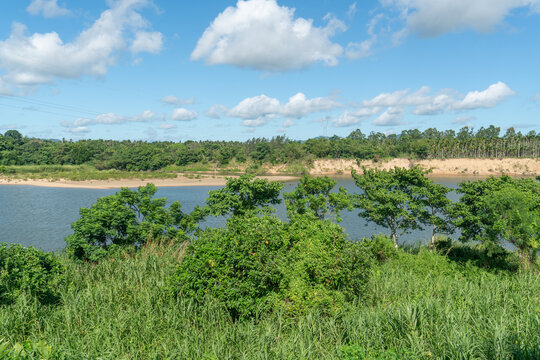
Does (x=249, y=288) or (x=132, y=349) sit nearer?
(x=132, y=349)

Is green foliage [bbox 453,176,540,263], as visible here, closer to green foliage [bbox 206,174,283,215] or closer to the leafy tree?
the leafy tree

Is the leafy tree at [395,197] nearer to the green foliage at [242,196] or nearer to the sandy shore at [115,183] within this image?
the green foliage at [242,196]

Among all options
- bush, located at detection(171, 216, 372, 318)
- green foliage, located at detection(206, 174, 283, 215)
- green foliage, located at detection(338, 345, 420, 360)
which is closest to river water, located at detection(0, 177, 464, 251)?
green foliage, located at detection(206, 174, 283, 215)

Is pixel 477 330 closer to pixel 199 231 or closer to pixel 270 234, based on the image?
pixel 270 234

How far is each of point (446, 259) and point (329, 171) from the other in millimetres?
86322

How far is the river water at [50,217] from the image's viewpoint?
3275cm

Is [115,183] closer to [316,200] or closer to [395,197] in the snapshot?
[316,200]

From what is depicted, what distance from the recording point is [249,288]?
367 inches

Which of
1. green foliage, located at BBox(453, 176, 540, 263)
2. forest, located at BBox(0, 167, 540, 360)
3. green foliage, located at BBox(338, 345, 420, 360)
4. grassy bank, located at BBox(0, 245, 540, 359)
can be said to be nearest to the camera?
green foliage, located at BBox(338, 345, 420, 360)

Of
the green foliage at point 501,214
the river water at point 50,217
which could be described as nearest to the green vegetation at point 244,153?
the river water at point 50,217

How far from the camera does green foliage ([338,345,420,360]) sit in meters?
6.47

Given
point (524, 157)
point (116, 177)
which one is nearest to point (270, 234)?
point (116, 177)

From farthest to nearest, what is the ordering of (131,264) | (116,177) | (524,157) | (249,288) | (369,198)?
(524,157)
(116,177)
(369,198)
(131,264)
(249,288)

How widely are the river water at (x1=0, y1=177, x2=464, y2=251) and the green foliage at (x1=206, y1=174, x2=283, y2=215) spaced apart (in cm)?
1051
